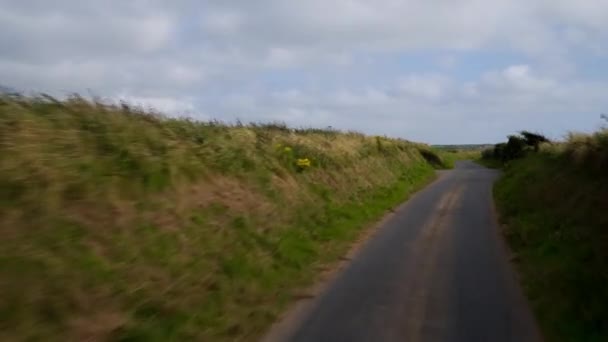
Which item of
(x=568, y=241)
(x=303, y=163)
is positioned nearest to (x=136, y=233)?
(x=568, y=241)

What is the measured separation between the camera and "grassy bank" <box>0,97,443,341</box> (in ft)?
21.1

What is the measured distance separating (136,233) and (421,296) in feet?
13.5

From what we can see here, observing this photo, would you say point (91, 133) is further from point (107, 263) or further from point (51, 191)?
point (107, 263)

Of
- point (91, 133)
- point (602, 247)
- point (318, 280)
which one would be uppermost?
point (91, 133)

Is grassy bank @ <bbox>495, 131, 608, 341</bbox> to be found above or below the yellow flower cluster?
below

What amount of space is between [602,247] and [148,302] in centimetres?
712

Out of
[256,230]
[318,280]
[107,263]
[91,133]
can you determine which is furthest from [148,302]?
[256,230]

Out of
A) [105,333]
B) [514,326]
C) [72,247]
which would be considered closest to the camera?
[105,333]

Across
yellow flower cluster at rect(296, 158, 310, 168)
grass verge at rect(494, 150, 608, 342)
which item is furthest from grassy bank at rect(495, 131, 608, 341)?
yellow flower cluster at rect(296, 158, 310, 168)

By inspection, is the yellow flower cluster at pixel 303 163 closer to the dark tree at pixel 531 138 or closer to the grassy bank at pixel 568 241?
the grassy bank at pixel 568 241

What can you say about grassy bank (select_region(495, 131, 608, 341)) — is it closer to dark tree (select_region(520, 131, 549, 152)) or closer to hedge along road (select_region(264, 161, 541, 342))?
hedge along road (select_region(264, 161, 541, 342))

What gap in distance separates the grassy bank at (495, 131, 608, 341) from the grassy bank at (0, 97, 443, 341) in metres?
3.60

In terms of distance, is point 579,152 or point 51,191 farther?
point 579,152

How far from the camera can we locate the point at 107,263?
738 centimetres
